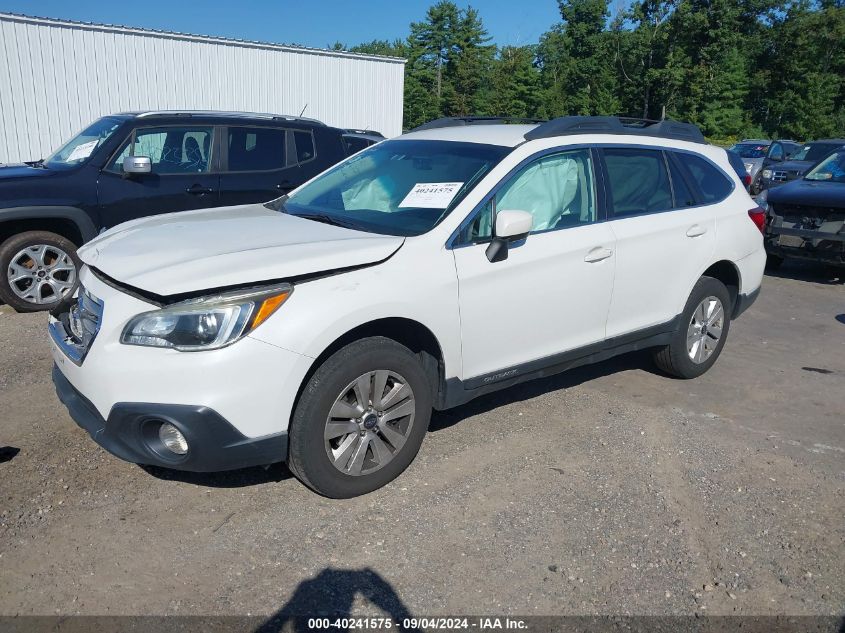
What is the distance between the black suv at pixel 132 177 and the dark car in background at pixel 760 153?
47.2ft

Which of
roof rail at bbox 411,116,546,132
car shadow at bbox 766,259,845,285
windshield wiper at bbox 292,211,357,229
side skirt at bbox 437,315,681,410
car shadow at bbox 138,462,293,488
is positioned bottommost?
car shadow at bbox 766,259,845,285

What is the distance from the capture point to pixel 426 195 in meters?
4.05

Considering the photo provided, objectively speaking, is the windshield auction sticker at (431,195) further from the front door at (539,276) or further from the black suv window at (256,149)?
the black suv window at (256,149)

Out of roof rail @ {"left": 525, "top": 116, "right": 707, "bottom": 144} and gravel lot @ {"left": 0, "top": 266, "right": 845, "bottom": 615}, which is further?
roof rail @ {"left": 525, "top": 116, "right": 707, "bottom": 144}

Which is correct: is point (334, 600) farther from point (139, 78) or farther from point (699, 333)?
point (139, 78)

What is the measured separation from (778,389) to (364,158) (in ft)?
11.4

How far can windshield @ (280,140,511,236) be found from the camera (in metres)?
3.93

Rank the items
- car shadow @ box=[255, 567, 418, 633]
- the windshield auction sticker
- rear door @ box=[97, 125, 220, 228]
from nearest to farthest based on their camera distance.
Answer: car shadow @ box=[255, 567, 418, 633] < the windshield auction sticker < rear door @ box=[97, 125, 220, 228]

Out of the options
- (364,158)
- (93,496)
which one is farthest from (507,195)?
(93,496)

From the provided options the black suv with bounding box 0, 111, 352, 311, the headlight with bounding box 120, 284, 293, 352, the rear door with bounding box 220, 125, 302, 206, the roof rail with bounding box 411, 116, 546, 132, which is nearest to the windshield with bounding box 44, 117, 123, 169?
the black suv with bounding box 0, 111, 352, 311

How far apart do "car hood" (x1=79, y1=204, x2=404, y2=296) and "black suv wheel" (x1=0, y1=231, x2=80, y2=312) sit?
2.84 metres

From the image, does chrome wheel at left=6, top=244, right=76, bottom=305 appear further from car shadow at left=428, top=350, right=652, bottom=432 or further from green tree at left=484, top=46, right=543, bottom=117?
green tree at left=484, top=46, right=543, bottom=117


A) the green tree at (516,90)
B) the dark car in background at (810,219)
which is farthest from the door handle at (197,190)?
the green tree at (516,90)

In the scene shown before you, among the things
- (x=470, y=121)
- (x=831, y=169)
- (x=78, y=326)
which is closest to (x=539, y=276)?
(x=470, y=121)
